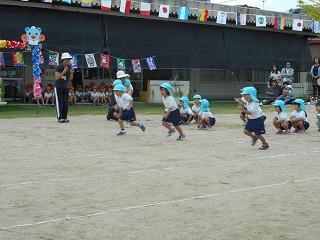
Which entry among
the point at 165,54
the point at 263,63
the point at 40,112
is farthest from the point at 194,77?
the point at 40,112

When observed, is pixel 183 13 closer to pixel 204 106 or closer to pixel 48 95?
pixel 48 95

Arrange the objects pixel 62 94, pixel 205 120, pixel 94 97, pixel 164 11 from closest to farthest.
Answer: pixel 205 120
pixel 62 94
pixel 164 11
pixel 94 97

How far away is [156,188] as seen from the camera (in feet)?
24.6

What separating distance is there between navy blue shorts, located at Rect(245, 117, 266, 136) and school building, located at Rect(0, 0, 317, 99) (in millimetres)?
12149

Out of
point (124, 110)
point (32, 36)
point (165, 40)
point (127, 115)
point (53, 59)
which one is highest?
point (165, 40)

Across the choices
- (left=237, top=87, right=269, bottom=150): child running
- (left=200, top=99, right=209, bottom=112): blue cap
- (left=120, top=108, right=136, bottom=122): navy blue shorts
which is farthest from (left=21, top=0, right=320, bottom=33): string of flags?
(left=237, top=87, right=269, bottom=150): child running

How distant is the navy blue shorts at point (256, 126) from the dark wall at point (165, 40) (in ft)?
39.8

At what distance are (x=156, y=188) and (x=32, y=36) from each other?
13.9 m

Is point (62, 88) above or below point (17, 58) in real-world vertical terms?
below

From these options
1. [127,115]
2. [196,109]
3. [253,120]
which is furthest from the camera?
[196,109]

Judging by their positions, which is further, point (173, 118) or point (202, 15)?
point (202, 15)

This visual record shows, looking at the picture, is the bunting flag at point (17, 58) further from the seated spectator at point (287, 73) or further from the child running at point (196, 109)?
the seated spectator at point (287, 73)

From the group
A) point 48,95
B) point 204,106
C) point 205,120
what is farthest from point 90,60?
point 205,120

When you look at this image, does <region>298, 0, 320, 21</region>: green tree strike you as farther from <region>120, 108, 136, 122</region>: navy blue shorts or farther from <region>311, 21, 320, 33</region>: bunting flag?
<region>120, 108, 136, 122</region>: navy blue shorts
